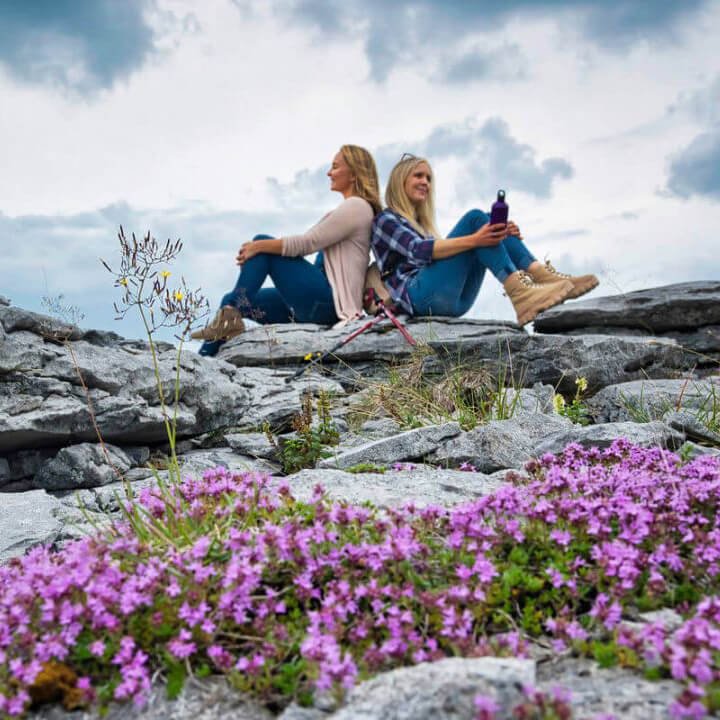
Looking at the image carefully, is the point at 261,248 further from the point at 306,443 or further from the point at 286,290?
the point at 306,443

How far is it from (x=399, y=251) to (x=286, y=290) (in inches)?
87.8

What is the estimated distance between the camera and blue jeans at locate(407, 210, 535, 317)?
11633mm

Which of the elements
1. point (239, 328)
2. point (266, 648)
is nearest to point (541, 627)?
point (266, 648)

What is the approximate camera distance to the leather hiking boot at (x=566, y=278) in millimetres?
11227

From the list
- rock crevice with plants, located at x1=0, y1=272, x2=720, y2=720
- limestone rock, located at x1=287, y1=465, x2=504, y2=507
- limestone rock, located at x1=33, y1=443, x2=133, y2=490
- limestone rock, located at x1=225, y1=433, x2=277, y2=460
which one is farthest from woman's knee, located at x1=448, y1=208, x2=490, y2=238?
limestone rock, located at x1=287, y1=465, x2=504, y2=507

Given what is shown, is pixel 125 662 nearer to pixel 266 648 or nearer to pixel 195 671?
pixel 195 671

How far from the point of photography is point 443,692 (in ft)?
7.22

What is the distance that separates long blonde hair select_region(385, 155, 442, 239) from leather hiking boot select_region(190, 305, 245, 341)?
3.03 meters

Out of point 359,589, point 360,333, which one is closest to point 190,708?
point 359,589

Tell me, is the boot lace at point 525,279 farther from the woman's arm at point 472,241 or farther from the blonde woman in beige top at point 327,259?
the blonde woman in beige top at point 327,259

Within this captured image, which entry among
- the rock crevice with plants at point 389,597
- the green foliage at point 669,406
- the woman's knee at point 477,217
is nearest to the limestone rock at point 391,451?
the rock crevice with plants at point 389,597

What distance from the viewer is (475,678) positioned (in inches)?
87.0

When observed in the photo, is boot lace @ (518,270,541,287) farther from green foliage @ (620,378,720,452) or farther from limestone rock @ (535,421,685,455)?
limestone rock @ (535,421,685,455)

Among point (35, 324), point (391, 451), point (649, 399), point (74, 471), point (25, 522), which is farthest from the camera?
point (649, 399)
